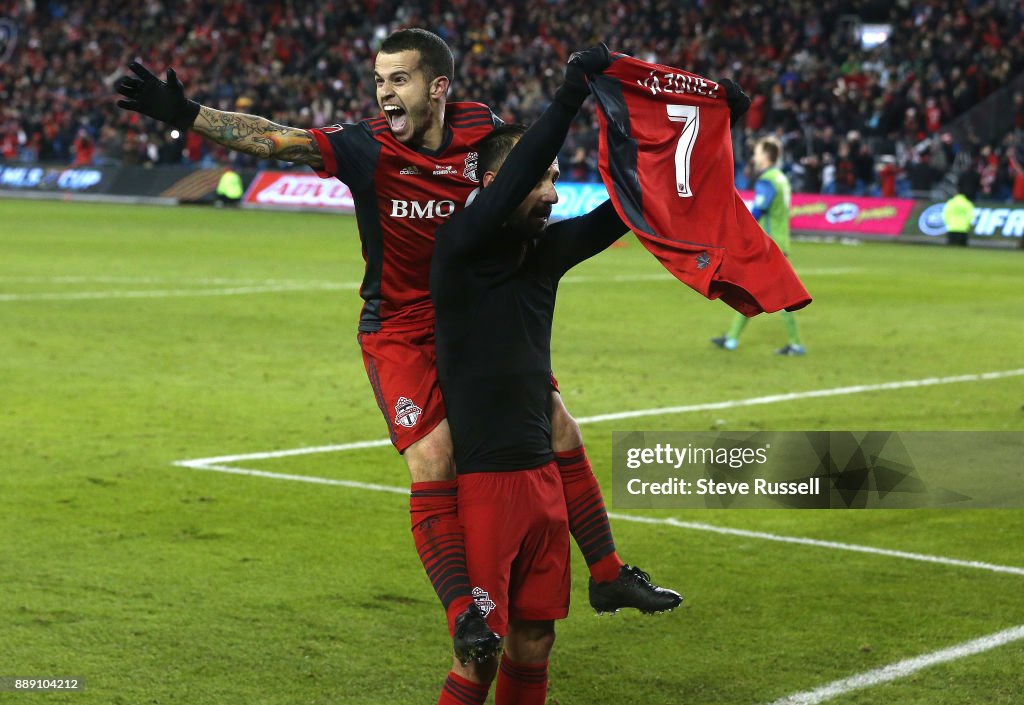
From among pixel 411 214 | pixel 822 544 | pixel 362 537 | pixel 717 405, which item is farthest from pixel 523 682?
pixel 717 405

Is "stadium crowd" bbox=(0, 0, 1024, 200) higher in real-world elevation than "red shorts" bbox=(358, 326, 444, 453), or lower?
lower

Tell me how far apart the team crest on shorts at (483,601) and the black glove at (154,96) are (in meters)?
1.64

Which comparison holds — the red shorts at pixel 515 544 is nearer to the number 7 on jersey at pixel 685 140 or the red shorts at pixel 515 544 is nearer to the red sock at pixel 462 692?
the red sock at pixel 462 692

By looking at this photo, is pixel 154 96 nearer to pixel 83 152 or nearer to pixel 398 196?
pixel 398 196

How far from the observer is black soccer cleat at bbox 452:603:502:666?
13.2ft

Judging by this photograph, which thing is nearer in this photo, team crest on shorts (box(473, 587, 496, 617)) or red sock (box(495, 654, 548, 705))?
team crest on shorts (box(473, 587, 496, 617))

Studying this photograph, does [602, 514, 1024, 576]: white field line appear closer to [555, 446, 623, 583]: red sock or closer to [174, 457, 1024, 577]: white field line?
[174, 457, 1024, 577]: white field line

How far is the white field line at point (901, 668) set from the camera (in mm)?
5371

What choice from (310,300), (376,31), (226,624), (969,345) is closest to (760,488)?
(226,624)

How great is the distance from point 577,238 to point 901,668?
2.33 metres

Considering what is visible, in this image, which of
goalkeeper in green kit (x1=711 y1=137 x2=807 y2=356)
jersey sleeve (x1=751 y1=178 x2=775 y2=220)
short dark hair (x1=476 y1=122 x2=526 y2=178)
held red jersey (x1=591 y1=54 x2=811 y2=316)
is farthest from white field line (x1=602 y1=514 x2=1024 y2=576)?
jersey sleeve (x1=751 y1=178 x2=775 y2=220)

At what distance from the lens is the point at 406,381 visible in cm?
458

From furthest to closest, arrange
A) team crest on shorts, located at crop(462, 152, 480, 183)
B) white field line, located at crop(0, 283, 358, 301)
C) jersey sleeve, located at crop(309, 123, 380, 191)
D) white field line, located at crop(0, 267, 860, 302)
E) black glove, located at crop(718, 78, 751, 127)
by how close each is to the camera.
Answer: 1. white field line, located at crop(0, 267, 860, 302)
2. white field line, located at crop(0, 283, 358, 301)
3. team crest on shorts, located at crop(462, 152, 480, 183)
4. jersey sleeve, located at crop(309, 123, 380, 191)
5. black glove, located at crop(718, 78, 751, 127)

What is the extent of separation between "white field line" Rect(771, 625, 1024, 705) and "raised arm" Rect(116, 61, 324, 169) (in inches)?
98.0
